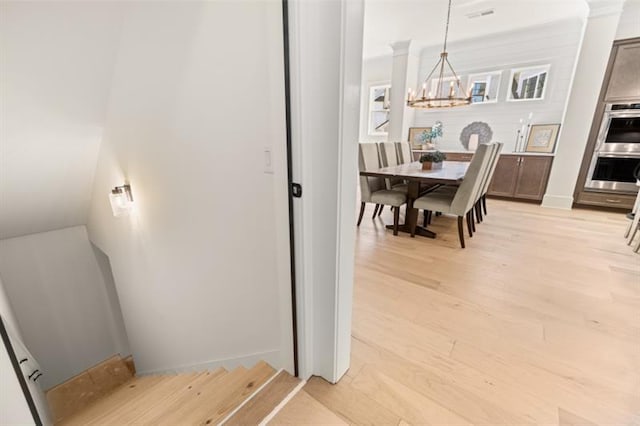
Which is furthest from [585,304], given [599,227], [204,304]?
[204,304]

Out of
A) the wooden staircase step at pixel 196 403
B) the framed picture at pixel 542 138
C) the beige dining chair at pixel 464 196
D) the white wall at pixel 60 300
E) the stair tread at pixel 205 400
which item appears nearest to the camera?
the stair tread at pixel 205 400

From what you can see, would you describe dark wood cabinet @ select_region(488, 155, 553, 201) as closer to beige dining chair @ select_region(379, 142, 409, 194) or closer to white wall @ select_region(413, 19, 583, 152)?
white wall @ select_region(413, 19, 583, 152)

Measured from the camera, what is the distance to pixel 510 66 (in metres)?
4.55

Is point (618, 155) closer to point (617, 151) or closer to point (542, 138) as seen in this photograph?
point (617, 151)

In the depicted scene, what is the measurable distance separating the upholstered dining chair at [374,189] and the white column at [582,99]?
284cm

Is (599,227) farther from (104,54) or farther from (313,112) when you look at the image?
(104,54)

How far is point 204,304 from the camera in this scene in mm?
1948

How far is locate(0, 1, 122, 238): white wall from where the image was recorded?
4.85 ft

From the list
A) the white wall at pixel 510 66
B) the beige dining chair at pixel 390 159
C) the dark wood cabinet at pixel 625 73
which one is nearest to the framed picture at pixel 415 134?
the white wall at pixel 510 66

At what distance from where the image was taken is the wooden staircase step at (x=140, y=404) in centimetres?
175

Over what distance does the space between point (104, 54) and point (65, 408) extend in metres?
4.29

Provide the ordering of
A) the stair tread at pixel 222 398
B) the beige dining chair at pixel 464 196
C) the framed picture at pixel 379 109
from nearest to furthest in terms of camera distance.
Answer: the stair tread at pixel 222 398 < the beige dining chair at pixel 464 196 < the framed picture at pixel 379 109

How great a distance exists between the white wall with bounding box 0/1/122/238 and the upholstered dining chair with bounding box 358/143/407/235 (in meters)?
2.43

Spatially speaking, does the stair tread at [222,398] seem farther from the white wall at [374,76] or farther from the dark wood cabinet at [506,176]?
the white wall at [374,76]
